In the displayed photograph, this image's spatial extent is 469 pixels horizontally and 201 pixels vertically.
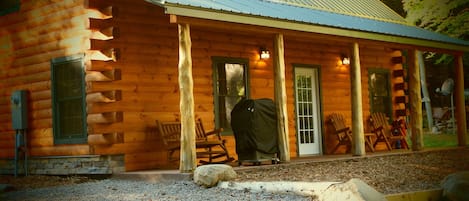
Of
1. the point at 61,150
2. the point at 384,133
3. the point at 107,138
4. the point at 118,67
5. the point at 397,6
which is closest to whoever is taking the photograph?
the point at 107,138

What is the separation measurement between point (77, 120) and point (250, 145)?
3.16 metres

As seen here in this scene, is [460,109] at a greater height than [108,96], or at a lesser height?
lesser

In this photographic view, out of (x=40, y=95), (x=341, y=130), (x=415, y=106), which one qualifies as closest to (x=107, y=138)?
(x=40, y=95)

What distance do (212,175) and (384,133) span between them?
799 centimetres

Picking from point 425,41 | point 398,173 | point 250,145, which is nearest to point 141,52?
point 250,145

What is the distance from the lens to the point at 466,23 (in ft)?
45.0

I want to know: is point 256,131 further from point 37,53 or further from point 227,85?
point 37,53

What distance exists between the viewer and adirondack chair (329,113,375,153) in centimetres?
1416

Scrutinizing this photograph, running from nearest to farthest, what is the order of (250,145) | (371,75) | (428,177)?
(428,177) → (250,145) → (371,75)

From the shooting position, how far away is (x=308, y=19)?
11.8 meters

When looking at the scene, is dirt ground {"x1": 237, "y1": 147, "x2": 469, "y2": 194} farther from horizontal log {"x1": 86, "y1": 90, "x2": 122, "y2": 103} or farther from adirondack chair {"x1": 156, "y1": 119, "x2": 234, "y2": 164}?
horizontal log {"x1": 86, "y1": 90, "x2": 122, "y2": 103}

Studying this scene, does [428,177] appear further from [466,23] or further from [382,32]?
[466,23]

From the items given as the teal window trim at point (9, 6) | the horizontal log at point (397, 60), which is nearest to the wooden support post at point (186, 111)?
the teal window trim at point (9, 6)

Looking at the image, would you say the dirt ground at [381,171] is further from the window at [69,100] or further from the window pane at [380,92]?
the window pane at [380,92]
